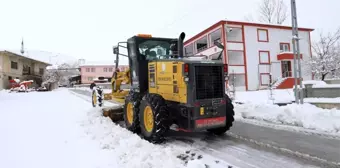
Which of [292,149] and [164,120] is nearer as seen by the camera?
[292,149]

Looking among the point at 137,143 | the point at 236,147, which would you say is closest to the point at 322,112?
the point at 236,147

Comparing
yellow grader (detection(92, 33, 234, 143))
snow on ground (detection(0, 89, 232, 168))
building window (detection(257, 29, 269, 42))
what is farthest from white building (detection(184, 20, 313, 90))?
snow on ground (detection(0, 89, 232, 168))

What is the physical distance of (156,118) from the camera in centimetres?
587

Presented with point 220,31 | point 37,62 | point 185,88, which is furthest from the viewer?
point 37,62

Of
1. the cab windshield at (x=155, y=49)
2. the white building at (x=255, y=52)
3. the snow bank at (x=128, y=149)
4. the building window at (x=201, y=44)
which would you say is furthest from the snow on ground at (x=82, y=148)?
the building window at (x=201, y=44)

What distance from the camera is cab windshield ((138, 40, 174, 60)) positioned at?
756 cm

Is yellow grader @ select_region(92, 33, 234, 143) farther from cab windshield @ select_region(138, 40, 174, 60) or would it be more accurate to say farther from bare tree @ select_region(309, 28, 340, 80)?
bare tree @ select_region(309, 28, 340, 80)

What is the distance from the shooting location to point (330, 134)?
6406 mm

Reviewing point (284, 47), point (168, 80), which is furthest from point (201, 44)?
point (168, 80)

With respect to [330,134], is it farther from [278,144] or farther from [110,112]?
[110,112]

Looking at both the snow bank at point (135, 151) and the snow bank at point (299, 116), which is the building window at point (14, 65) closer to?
the snow bank at point (135, 151)

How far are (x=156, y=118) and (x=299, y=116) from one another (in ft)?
15.5

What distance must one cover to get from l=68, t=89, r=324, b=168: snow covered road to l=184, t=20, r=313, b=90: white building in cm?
2233

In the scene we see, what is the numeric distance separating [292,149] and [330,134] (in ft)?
5.67
